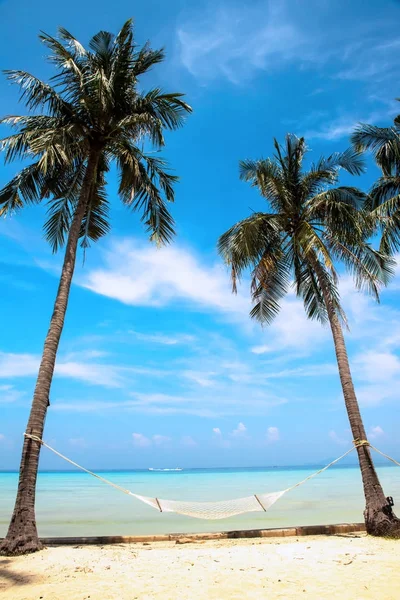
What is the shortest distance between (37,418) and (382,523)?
5.07 m

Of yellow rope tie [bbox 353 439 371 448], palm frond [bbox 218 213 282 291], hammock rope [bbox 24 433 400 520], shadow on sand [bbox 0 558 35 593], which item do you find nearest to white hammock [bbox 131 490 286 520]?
hammock rope [bbox 24 433 400 520]

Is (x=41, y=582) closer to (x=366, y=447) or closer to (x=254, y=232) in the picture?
(x=366, y=447)

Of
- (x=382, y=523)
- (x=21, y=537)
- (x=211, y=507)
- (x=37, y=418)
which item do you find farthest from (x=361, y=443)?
(x=21, y=537)

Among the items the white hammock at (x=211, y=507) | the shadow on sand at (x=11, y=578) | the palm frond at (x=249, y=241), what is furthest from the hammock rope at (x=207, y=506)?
the palm frond at (x=249, y=241)

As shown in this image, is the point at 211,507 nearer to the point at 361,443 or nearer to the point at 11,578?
the point at 361,443

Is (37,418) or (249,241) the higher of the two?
(249,241)

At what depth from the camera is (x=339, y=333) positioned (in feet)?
24.9

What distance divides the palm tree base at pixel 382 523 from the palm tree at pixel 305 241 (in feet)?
3.66

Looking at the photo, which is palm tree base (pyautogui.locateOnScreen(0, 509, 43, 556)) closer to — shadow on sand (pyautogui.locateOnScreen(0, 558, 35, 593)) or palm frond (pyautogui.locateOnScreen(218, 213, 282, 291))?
shadow on sand (pyautogui.locateOnScreen(0, 558, 35, 593))

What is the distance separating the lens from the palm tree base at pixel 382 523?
596cm

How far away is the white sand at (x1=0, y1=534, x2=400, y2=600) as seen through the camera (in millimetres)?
3705

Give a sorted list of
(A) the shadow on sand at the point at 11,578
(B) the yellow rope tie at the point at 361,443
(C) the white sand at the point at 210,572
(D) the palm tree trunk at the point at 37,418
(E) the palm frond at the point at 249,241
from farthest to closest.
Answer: (E) the palm frond at the point at 249,241 → (B) the yellow rope tie at the point at 361,443 → (D) the palm tree trunk at the point at 37,418 → (A) the shadow on sand at the point at 11,578 → (C) the white sand at the point at 210,572

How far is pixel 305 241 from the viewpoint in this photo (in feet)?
26.0

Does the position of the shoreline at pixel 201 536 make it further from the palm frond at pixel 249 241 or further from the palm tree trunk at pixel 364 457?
the palm frond at pixel 249 241
